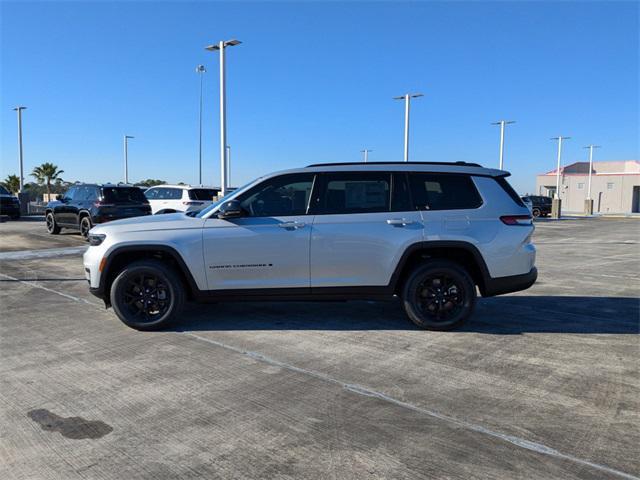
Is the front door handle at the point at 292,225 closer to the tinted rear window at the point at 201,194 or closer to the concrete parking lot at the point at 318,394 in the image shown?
the concrete parking lot at the point at 318,394

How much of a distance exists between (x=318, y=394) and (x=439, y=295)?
2294 mm

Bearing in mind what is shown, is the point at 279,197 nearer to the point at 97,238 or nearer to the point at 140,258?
the point at 140,258

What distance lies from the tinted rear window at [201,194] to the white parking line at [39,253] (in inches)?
180

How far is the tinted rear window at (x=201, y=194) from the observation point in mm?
17000

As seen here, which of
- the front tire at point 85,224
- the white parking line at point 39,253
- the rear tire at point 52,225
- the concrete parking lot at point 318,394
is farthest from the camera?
the rear tire at point 52,225

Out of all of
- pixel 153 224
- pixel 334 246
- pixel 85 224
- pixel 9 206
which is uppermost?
pixel 153 224

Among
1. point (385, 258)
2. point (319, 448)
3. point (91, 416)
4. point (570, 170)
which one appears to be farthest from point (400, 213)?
point (570, 170)

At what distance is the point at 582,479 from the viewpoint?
9.18ft

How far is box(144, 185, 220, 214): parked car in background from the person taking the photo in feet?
55.5

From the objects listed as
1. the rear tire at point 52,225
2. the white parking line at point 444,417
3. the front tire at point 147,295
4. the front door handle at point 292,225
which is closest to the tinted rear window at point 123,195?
the rear tire at point 52,225

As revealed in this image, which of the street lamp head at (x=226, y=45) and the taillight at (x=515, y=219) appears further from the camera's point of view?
the street lamp head at (x=226, y=45)

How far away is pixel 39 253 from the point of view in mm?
12266

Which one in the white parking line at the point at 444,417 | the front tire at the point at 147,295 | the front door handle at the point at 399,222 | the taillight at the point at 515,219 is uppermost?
the taillight at the point at 515,219

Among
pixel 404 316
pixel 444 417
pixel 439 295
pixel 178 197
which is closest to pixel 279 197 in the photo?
pixel 439 295
